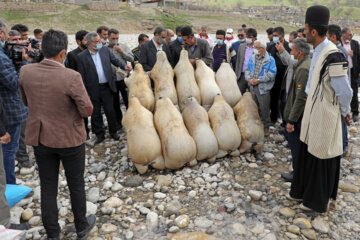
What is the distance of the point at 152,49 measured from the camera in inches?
245

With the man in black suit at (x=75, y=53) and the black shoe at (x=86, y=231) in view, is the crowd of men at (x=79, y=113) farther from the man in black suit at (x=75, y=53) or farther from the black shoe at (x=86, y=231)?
the man in black suit at (x=75, y=53)

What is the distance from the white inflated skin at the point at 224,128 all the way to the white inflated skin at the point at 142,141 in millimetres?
1027

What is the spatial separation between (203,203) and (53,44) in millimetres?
2606

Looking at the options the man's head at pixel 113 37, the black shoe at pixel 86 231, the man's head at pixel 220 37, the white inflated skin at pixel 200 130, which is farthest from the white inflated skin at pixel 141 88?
the man's head at pixel 220 37

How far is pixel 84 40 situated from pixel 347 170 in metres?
5.11

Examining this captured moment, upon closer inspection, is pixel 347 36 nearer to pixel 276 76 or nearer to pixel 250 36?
pixel 276 76

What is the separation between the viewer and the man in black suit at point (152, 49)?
6.18 metres

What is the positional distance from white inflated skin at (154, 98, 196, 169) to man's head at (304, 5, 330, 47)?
2.24 metres

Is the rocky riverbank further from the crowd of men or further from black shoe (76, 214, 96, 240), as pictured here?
the crowd of men

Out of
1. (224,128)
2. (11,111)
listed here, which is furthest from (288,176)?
(11,111)

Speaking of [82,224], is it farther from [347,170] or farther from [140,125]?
[347,170]

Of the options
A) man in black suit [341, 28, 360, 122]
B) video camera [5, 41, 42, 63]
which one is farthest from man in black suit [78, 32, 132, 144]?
man in black suit [341, 28, 360, 122]

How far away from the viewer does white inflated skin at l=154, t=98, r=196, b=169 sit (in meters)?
4.41

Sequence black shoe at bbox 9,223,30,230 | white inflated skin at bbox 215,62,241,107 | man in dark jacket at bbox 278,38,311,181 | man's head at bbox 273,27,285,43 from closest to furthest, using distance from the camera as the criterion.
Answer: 1. black shoe at bbox 9,223,30,230
2. man in dark jacket at bbox 278,38,311,181
3. white inflated skin at bbox 215,62,241,107
4. man's head at bbox 273,27,285,43
